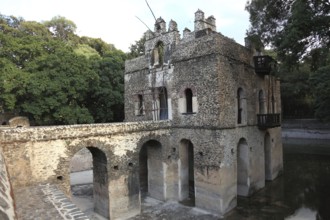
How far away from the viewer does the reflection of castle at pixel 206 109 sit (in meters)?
12.9

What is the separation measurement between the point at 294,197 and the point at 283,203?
4.22 ft

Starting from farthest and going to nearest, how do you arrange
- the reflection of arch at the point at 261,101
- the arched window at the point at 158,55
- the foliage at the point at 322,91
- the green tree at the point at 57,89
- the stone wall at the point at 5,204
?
the foliage at the point at 322,91
the green tree at the point at 57,89
the reflection of arch at the point at 261,101
the arched window at the point at 158,55
the stone wall at the point at 5,204

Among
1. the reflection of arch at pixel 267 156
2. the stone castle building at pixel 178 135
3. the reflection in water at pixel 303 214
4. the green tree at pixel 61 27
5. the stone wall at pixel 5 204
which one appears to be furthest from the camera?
the green tree at pixel 61 27

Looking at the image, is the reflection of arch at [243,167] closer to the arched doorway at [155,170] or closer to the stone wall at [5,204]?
the arched doorway at [155,170]

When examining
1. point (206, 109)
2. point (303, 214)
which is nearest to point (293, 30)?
point (206, 109)

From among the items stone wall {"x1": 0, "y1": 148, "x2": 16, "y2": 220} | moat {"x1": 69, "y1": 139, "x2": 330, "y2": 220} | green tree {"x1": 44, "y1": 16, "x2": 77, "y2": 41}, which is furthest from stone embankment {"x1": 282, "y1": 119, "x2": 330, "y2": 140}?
stone wall {"x1": 0, "y1": 148, "x2": 16, "y2": 220}

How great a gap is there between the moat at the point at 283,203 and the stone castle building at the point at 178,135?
62 centimetres

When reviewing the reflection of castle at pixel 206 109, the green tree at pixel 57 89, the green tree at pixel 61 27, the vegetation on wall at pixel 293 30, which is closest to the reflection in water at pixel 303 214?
the reflection of castle at pixel 206 109

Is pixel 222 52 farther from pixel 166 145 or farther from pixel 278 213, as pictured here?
pixel 278 213

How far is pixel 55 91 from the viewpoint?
66.3 ft

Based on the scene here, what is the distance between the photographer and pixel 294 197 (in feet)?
47.9

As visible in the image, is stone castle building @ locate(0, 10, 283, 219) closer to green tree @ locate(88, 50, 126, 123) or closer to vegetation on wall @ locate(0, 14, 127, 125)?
vegetation on wall @ locate(0, 14, 127, 125)

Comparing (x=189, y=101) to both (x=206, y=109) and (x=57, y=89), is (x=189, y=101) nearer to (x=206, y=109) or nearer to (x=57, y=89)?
(x=206, y=109)

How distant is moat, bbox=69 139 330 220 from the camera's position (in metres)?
12.4
